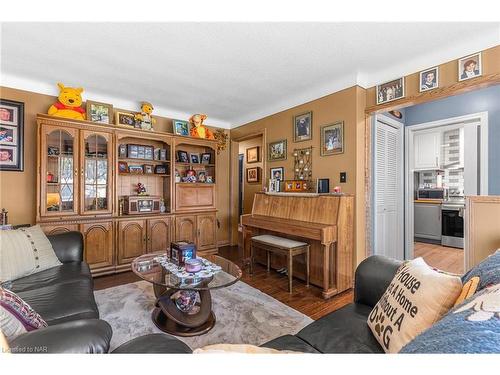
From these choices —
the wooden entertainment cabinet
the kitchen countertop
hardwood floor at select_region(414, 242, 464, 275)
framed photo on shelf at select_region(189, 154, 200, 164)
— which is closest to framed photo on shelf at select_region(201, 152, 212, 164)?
framed photo on shelf at select_region(189, 154, 200, 164)

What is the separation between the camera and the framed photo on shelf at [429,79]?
2.30m

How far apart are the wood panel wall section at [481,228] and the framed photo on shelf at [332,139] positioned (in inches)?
51.9

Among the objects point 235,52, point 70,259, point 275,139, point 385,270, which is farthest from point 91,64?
point 385,270

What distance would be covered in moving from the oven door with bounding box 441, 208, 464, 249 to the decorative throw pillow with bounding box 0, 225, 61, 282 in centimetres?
613

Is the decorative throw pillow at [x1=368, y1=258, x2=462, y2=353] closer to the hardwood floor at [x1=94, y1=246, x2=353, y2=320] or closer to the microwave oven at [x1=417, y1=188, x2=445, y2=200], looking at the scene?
the hardwood floor at [x1=94, y1=246, x2=353, y2=320]

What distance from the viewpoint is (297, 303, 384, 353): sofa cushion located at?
111 cm

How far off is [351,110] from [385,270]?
1955mm

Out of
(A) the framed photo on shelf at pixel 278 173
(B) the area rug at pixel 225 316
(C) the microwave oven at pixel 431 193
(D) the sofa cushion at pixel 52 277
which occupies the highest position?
(A) the framed photo on shelf at pixel 278 173

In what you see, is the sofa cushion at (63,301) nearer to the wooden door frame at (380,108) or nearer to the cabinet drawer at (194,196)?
the cabinet drawer at (194,196)

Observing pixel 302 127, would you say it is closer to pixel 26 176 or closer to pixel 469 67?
pixel 469 67

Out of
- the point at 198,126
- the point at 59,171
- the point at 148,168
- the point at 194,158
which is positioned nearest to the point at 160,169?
the point at 148,168

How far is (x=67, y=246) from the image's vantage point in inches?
89.4

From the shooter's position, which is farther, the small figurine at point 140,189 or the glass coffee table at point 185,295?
the small figurine at point 140,189

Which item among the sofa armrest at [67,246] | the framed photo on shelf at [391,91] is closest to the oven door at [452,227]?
the framed photo on shelf at [391,91]
